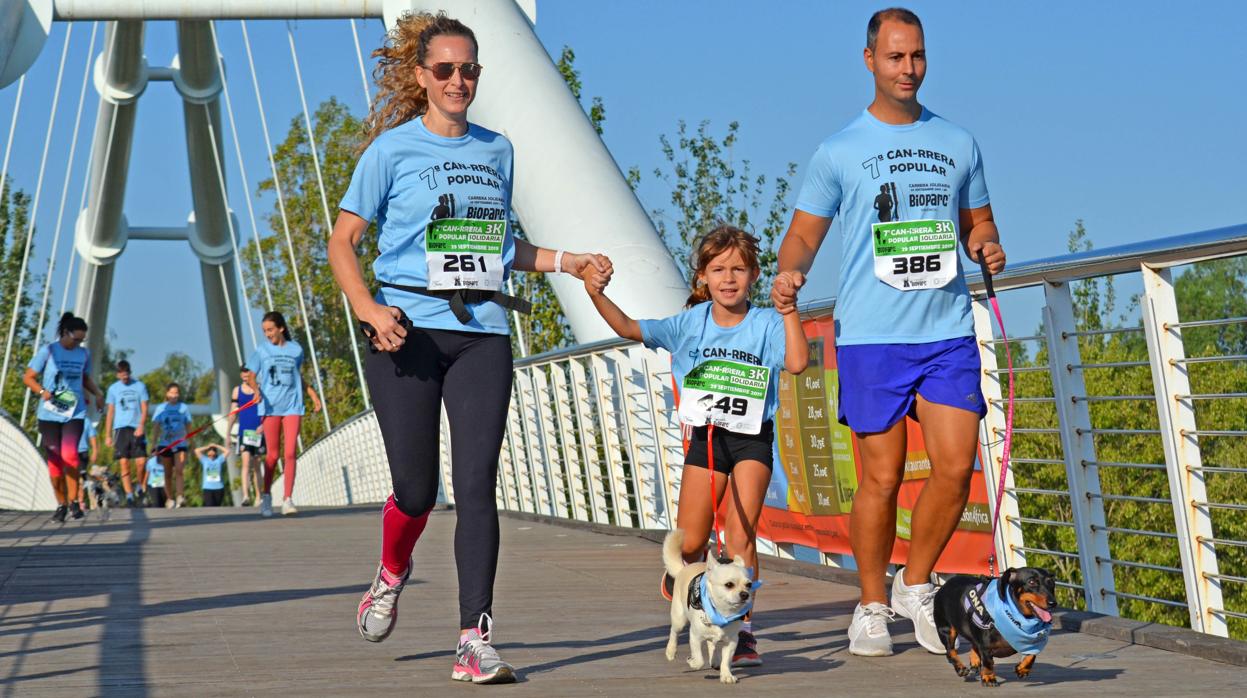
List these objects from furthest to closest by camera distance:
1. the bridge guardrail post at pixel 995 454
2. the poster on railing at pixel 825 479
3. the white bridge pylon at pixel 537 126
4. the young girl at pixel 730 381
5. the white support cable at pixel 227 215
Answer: the white support cable at pixel 227 215 → the white bridge pylon at pixel 537 126 → the poster on railing at pixel 825 479 → the bridge guardrail post at pixel 995 454 → the young girl at pixel 730 381

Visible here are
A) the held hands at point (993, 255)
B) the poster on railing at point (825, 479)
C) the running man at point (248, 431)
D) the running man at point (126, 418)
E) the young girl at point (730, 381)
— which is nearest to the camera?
the held hands at point (993, 255)

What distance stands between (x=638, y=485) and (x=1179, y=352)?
596 cm

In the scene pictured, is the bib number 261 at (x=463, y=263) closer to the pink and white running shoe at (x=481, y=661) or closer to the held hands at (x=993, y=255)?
the pink and white running shoe at (x=481, y=661)

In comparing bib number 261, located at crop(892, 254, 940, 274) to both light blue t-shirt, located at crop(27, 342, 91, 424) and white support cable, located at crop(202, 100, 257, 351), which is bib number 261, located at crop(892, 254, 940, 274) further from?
white support cable, located at crop(202, 100, 257, 351)

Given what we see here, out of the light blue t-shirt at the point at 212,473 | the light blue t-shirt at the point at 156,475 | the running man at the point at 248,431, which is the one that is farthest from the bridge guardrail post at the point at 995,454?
the light blue t-shirt at the point at 156,475

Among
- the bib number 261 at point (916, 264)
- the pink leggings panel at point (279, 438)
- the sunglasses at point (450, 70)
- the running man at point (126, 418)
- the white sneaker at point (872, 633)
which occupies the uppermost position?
the running man at point (126, 418)

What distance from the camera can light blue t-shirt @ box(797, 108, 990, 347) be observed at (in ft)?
16.1

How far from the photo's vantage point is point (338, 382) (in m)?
43.7

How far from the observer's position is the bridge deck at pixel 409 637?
4.54m

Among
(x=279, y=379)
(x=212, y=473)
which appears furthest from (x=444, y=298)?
(x=212, y=473)

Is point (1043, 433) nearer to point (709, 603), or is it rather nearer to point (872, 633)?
point (872, 633)

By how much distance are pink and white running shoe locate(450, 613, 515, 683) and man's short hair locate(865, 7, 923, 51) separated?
195 centimetres

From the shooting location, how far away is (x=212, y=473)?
2780 cm

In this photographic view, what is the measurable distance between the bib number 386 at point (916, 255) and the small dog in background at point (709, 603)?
949mm
